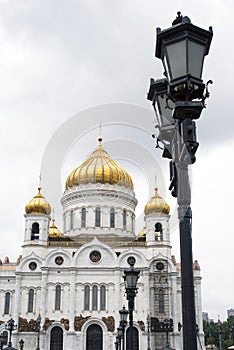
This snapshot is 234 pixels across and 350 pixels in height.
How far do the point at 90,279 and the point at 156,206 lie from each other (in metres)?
10.3

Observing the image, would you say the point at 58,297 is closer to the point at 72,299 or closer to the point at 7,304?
the point at 72,299

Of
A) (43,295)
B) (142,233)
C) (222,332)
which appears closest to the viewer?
(43,295)

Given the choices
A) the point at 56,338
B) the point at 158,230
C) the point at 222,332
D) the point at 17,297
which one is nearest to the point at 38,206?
the point at 17,297

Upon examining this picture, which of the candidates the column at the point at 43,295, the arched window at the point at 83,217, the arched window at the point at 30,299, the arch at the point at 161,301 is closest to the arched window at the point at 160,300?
the arch at the point at 161,301

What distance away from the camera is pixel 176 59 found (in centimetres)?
510

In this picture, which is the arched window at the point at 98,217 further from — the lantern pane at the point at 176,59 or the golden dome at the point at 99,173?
the lantern pane at the point at 176,59

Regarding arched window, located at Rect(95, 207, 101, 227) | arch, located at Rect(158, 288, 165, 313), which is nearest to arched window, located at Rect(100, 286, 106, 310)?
arch, located at Rect(158, 288, 165, 313)

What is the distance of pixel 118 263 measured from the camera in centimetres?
4600

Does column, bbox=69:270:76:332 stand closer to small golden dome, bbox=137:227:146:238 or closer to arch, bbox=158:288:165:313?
arch, bbox=158:288:165:313

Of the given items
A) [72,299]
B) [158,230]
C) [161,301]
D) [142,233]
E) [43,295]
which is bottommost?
[161,301]

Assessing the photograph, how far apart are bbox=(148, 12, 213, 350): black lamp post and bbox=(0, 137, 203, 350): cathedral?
37.2 m

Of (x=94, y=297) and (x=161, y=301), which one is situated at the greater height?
(x=94, y=297)

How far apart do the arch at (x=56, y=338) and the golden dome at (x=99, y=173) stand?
54.4 ft

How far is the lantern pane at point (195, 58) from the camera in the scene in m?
5.05
